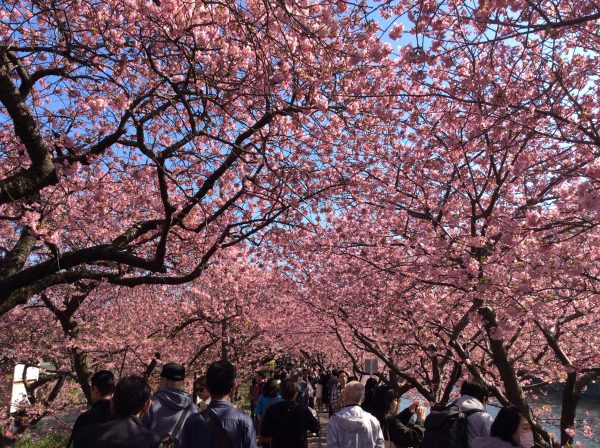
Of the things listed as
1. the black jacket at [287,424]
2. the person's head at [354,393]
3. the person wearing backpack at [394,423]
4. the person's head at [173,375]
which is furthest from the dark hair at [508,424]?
the person's head at [173,375]

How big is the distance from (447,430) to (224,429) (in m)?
2.17

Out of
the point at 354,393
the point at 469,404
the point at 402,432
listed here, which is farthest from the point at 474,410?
the point at 402,432

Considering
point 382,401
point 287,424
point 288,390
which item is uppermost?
point 288,390

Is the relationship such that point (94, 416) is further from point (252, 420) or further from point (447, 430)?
point (447, 430)

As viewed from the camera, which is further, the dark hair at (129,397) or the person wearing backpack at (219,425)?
the person wearing backpack at (219,425)

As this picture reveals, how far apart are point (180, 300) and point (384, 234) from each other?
973 cm

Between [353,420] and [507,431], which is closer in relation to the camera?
[507,431]

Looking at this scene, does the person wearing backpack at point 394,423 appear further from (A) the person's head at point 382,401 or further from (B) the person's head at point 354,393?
(B) the person's head at point 354,393

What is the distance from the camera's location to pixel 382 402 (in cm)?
591

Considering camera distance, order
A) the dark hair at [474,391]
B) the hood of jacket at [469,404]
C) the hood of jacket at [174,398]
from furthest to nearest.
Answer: the dark hair at [474,391], the hood of jacket at [469,404], the hood of jacket at [174,398]

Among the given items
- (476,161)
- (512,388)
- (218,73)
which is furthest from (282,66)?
(512,388)

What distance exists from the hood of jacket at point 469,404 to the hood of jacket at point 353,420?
0.89 m

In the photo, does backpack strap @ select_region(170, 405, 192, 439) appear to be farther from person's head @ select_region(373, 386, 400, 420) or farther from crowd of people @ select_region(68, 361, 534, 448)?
person's head @ select_region(373, 386, 400, 420)

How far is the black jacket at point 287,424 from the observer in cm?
486
